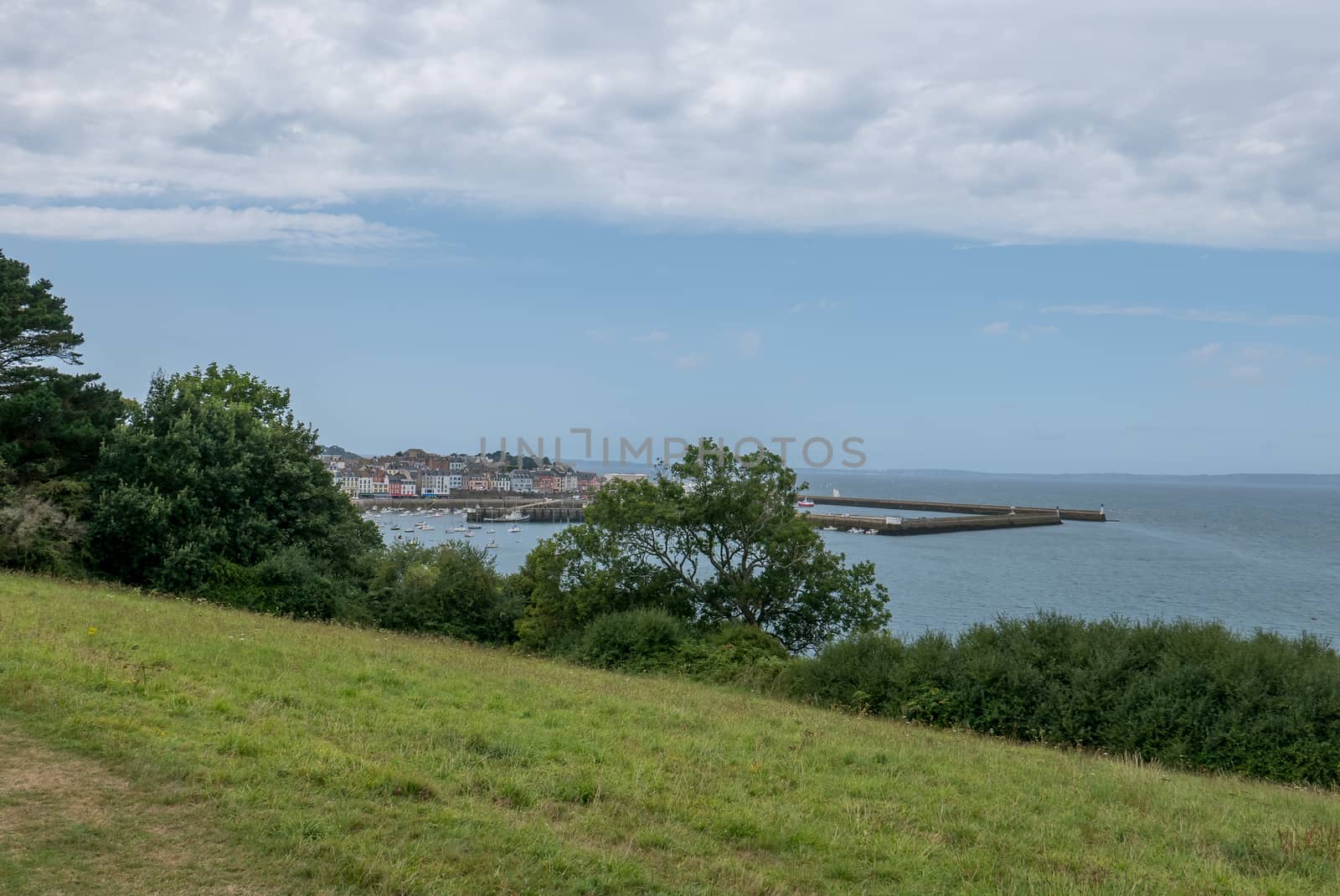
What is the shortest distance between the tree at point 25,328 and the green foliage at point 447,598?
12.8m

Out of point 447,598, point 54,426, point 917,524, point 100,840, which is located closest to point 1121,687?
point 100,840

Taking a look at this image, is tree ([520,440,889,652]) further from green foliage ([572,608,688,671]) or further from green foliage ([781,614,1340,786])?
green foliage ([781,614,1340,786])

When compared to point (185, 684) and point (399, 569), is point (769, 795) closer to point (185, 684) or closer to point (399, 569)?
point (185, 684)

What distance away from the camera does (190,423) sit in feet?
98.8

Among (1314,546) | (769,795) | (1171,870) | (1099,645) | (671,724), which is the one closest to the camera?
(1171,870)

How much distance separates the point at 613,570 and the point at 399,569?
7658 mm

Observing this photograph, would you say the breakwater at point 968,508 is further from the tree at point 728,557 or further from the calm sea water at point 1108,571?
the tree at point 728,557

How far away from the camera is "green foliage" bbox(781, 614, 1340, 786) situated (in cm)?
1436

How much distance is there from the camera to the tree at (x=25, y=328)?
2917cm

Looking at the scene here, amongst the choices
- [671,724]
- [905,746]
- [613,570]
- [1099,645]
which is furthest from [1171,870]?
[613,570]

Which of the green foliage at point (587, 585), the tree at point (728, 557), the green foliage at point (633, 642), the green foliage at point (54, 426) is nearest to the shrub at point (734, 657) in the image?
the green foliage at point (633, 642)

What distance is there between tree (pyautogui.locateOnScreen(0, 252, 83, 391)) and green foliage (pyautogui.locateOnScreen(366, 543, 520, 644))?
505 inches

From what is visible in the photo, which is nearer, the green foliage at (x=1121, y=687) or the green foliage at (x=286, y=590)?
the green foliage at (x=1121, y=687)

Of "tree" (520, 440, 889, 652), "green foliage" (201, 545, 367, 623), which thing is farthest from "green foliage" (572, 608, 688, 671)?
"green foliage" (201, 545, 367, 623)
